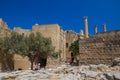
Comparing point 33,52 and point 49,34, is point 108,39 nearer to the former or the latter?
point 33,52

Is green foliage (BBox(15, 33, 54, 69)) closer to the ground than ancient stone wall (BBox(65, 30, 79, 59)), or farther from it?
closer to the ground

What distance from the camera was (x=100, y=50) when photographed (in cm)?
1695

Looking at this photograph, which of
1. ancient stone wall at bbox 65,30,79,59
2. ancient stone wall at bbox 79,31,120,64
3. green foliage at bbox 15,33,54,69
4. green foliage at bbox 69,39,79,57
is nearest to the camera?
ancient stone wall at bbox 79,31,120,64

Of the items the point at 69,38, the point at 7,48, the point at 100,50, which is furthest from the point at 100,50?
the point at 69,38

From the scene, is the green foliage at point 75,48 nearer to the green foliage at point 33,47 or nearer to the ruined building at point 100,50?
the green foliage at point 33,47

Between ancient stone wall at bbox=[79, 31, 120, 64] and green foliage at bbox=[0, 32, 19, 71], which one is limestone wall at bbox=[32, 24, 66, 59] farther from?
ancient stone wall at bbox=[79, 31, 120, 64]

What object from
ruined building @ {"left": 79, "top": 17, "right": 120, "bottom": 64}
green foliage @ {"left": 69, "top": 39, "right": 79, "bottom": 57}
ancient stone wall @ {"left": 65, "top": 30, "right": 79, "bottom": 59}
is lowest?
ruined building @ {"left": 79, "top": 17, "right": 120, "bottom": 64}

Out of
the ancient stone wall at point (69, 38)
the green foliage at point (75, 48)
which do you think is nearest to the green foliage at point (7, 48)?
the green foliage at point (75, 48)

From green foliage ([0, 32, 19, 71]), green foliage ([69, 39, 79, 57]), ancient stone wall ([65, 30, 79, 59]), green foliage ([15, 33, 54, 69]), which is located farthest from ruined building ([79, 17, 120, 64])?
ancient stone wall ([65, 30, 79, 59])

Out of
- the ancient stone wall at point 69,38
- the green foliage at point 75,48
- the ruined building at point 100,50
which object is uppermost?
the ancient stone wall at point 69,38

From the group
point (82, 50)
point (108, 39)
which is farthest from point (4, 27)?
point (108, 39)

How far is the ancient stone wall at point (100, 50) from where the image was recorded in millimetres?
16375

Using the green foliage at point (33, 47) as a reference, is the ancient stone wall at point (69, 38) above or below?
above

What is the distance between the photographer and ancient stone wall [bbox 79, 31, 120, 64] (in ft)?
53.7
